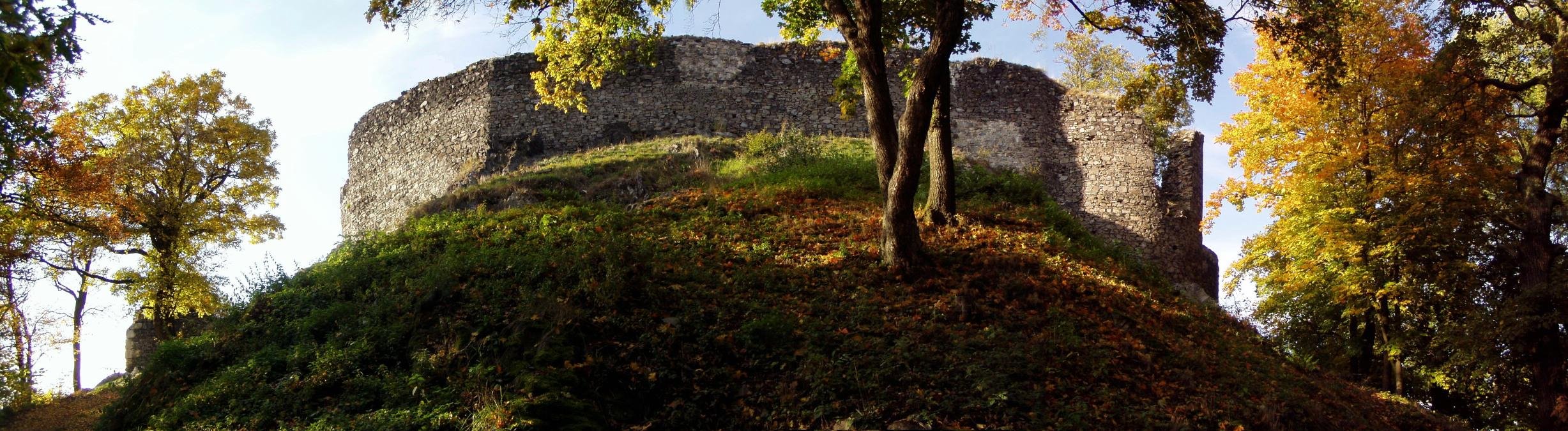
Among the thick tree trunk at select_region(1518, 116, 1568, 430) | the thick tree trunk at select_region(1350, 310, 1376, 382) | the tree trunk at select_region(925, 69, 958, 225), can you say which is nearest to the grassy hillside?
the tree trunk at select_region(925, 69, 958, 225)

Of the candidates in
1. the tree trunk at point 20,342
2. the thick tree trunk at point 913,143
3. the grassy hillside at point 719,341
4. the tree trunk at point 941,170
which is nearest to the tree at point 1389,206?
the grassy hillside at point 719,341

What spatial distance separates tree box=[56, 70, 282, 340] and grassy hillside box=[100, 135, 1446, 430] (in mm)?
7824

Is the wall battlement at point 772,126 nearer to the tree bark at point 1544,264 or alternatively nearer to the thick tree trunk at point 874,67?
the tree bark at point 1544,264

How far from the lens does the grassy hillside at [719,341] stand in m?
6.94

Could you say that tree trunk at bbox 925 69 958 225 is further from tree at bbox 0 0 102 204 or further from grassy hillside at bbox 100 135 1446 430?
tree at bbox 0 0 102 204

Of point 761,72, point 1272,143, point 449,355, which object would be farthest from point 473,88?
point 1272,143

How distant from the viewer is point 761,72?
69.7 ft

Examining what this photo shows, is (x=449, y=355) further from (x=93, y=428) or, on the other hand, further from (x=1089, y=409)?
(x=1089, y=409)

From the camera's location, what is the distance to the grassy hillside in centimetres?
694

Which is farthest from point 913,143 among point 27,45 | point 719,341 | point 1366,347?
point 1366,347

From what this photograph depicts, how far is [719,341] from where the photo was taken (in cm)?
793

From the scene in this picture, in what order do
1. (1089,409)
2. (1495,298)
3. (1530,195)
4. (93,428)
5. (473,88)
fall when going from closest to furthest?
(1089,409) < (93,428) < (1530,195) < (1495,298) < (473,88)

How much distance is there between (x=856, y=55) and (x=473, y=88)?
1288cm

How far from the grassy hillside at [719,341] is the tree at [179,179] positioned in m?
7.82
